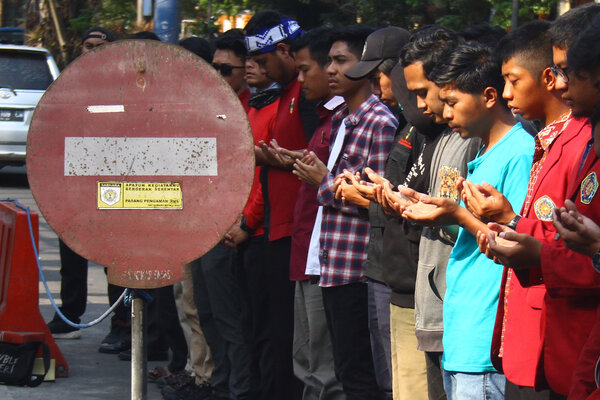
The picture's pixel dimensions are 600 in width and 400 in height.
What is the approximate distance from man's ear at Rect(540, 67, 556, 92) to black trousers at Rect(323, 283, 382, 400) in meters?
1.69

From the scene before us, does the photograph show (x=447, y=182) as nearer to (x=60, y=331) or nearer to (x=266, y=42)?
(x=266, y=42)

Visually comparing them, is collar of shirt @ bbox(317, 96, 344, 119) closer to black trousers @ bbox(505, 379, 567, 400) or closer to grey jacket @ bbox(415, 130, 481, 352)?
grey jacket @ bbox(415, 130, 481, 352)

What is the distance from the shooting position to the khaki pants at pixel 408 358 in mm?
4125

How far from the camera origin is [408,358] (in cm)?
415

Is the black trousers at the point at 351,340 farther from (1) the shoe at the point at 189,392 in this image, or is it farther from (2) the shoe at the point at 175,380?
(2) the shoe at the point at 175,380

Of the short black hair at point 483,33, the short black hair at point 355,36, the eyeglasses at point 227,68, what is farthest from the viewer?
the eyeglasses at point 227,68

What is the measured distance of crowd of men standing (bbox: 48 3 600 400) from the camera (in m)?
2.82

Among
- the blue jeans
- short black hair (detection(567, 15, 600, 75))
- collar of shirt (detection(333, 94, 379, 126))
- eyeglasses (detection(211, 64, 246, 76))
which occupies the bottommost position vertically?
the blue jeans

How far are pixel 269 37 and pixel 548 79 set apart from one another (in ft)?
9.00

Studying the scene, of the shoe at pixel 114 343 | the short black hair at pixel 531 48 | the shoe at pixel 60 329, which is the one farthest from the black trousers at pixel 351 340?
the shoe at pixel 60 329

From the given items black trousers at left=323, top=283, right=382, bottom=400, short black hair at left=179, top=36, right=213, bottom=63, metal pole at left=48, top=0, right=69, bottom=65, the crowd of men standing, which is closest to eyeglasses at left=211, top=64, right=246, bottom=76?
the crowd of men standing

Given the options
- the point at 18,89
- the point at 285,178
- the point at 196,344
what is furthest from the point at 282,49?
the point at 18,89

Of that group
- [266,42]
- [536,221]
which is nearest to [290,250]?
[266,42]

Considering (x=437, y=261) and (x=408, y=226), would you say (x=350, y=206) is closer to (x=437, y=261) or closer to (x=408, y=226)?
(x=408, y=226)
